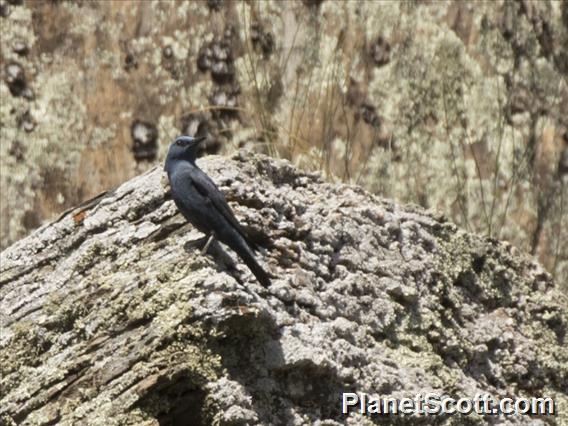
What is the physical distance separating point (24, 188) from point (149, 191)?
5.76ft

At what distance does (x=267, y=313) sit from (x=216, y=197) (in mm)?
397

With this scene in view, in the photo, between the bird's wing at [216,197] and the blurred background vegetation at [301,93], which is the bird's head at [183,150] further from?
the blurred background vegetation at [301,93]

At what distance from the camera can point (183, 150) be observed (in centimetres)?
456

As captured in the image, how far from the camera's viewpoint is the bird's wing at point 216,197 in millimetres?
4305

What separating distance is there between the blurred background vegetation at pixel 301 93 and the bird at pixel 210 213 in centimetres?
193

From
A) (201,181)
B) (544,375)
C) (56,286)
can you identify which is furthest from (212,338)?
(544,375)

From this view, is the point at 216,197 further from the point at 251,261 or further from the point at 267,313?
the point at 267,313

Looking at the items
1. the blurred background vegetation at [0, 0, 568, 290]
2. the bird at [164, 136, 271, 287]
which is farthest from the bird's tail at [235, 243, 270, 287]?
the blurred background vegetation at [0, 0, 568, 290]

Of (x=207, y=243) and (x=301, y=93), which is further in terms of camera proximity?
(x=301, y=93)

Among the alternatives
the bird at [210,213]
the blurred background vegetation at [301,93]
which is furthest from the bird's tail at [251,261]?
the blurred background vegetation at [301,93]

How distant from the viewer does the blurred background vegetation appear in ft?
21.1

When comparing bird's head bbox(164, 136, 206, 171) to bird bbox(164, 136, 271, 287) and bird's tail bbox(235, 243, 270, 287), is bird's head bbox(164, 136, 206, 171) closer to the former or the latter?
bird bbox(164, 136, 271, 287)

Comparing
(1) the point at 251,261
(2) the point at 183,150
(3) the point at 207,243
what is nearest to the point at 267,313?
(1) the point at 251,261

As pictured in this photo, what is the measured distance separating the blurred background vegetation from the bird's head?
1725mm
